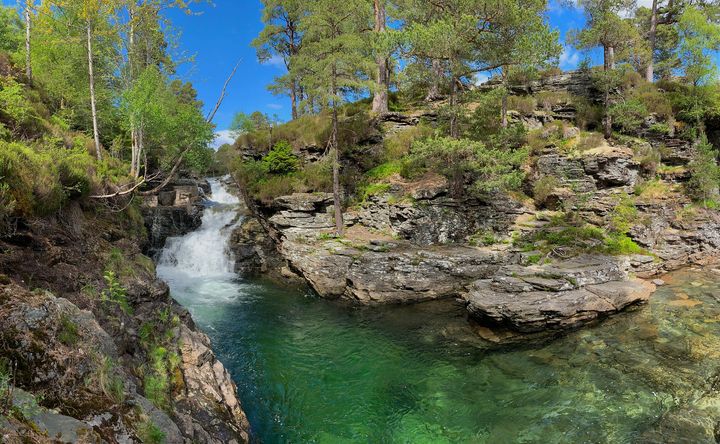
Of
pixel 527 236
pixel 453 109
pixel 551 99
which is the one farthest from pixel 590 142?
pixel 453 109

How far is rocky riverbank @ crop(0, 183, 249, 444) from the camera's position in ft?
12.3

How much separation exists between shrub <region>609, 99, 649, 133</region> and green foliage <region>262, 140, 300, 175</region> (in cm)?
1963

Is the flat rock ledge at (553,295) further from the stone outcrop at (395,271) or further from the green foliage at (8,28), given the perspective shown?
the green foliage at (8,28)

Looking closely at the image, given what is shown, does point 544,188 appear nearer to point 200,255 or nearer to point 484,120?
point 484,120

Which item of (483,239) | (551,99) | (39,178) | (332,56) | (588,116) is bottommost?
(483,239)

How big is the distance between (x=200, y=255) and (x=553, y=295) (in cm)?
1883

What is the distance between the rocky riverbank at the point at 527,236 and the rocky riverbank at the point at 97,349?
8182 mm

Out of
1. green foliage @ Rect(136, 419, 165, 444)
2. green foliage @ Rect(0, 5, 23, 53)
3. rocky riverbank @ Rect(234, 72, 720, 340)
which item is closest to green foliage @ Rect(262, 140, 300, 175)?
rocky riverbank @ Rect(234, 72, 720, 340)

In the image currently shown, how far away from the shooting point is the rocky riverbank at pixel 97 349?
12.3 feet

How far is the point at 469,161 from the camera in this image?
16906 millimetres

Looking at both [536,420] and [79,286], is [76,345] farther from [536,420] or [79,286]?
[536,420]

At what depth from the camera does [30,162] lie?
690 cm

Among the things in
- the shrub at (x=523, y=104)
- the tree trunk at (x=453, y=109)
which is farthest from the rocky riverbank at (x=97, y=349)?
the shrub at (x=523, y=104)

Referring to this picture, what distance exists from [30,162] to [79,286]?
8.76 feet
